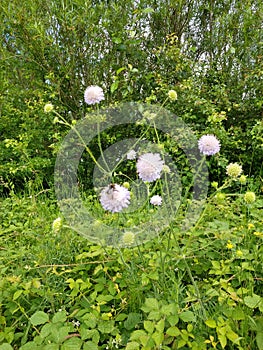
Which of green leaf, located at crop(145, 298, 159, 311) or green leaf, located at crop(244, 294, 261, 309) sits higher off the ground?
green leaf, located at crop(145, 298, 159, 311)

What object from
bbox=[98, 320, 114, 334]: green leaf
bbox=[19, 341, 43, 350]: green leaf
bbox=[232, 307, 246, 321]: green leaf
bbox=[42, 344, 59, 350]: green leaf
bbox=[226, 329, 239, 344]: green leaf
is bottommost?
bbox=[98, 320, 114, 334]: green leaf

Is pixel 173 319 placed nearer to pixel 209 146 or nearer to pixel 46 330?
pixel 46 330

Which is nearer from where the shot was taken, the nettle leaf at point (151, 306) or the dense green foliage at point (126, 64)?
the nettle leaf at point (151, 306)

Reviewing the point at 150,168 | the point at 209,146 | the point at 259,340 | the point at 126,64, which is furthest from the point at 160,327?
the point at 126,64

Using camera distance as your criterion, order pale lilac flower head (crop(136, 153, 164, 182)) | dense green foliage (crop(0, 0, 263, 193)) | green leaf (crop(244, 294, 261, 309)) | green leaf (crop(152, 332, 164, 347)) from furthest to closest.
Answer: dense green foliage (crop(0, 0, 263, 193)), pale lilac flower head (crop(136, 153, 164, 182)), green leaf (crop(244, 294, 261, 309)), green leaf (crop(152, 332, 164, 347))

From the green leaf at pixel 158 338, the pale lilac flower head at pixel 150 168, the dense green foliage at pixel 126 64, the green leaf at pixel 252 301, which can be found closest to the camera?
the green leaf at pixel 158 338

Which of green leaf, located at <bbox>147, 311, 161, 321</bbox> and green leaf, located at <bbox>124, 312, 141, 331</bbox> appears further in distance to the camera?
green leaf, located at <bbox>124, 312, 141, 331</bbox>

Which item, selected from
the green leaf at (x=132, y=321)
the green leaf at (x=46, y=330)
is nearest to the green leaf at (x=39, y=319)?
the green leaf at (x=46, y=330)

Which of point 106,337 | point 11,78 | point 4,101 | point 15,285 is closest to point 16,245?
point 15,285

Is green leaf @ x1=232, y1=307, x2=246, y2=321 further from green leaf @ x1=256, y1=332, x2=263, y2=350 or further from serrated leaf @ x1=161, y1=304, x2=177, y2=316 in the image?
serrated leaf @ x1=161, y1=304, x2=177, y2=316

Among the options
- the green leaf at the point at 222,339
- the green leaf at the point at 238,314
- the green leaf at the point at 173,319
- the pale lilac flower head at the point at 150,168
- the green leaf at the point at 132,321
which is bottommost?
the green leaf at the point at 132,321

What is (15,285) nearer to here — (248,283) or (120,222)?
(120,222)

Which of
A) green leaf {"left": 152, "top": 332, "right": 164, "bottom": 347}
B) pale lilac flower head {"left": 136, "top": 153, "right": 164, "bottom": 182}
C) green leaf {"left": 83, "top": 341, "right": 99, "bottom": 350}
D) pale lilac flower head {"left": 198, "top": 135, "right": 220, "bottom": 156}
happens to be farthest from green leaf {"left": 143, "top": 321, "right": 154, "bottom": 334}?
pale lilac flower head {"left": 198, "top": 135, "right": 220, "bottom": 156}

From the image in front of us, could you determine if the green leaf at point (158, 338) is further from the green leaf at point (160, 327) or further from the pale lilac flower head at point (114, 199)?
the pale lilac flower head at point (114, 199)
